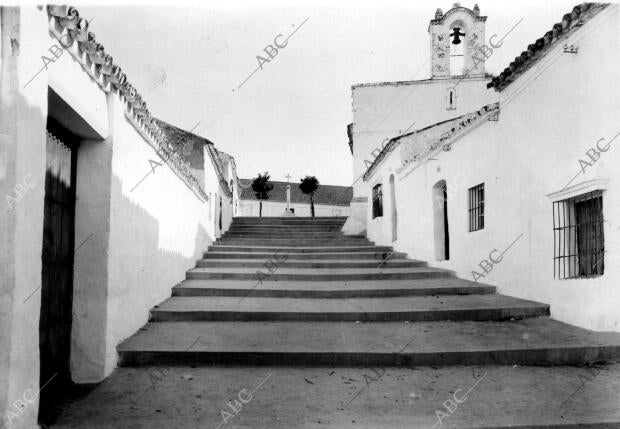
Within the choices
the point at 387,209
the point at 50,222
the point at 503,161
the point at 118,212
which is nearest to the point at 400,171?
the point at 387,209

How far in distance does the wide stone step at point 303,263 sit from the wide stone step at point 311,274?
1.42ft

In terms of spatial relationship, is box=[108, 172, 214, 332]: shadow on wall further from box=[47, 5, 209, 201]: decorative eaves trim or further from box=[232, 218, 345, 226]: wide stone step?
box=[232, 218, 345, 226]: wide stone step

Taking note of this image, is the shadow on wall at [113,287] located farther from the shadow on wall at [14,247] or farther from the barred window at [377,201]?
the barred window at [377,201]

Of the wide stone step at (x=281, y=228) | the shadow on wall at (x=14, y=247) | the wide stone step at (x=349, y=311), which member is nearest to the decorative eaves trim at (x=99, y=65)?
the shadow on wall at (x=14, y=247)

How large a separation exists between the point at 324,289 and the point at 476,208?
10.7 feet

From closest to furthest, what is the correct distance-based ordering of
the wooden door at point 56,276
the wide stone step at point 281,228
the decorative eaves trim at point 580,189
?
the wooden door at point 56,276 < the decorative eaves trim at point 580,189 < the wide stone step at point 281,228

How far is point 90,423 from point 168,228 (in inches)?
136

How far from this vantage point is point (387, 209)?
11508mm

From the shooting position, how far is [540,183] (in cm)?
571

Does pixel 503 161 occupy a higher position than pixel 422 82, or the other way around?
pixel 422 82

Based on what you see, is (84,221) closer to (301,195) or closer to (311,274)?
(311,274)

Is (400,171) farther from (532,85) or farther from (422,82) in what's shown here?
(422,82)

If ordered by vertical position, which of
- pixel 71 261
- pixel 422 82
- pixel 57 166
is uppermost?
pixel 422 82

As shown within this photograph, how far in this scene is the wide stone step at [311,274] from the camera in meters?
7.69
